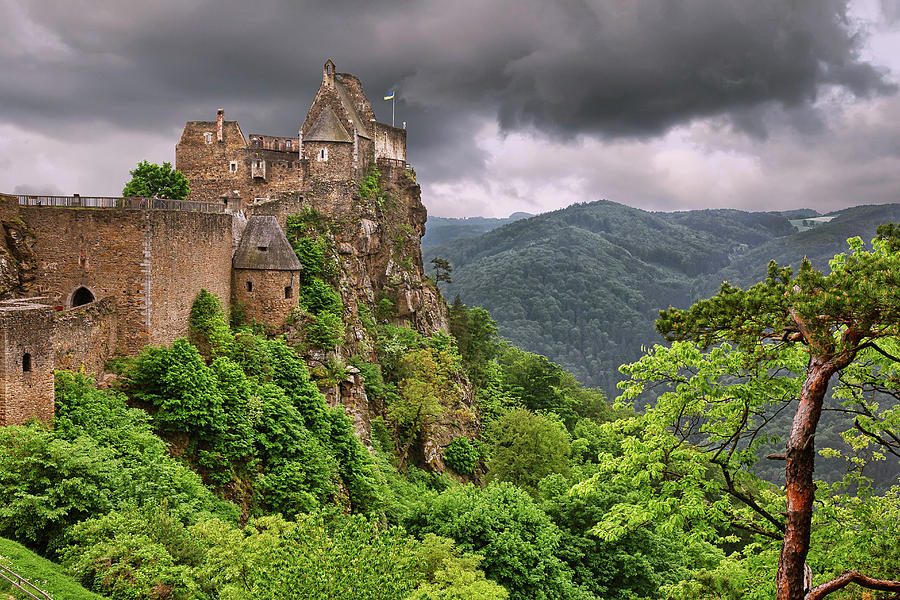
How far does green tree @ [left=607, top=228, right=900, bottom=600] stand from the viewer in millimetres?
9797

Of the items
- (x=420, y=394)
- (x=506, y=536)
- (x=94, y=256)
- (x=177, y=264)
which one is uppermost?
(x=94, y=256)

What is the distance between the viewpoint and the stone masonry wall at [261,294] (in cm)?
2881

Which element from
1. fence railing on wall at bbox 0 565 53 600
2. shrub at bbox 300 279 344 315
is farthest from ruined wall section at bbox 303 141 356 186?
fence railing on wall at bbox 0 565 53 600

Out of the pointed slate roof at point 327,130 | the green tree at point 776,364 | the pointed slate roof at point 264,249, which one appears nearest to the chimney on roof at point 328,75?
the pointed slate roof at point 327,130

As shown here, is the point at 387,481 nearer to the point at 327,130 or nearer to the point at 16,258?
the point at 16,258

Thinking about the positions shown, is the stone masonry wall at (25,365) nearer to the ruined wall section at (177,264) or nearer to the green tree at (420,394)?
the ruined wall section at (177,264)

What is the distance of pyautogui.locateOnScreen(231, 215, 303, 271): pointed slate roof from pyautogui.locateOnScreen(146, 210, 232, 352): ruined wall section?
156 centimetres

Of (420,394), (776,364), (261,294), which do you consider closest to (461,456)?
(420,394)

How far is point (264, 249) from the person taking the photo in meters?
29.2

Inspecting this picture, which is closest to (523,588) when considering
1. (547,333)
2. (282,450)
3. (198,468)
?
(282,450)

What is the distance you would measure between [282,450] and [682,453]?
1452 centimetres

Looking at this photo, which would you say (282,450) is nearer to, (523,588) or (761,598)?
(523,588)

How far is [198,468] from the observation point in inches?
802

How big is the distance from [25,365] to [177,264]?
7.94 metres
